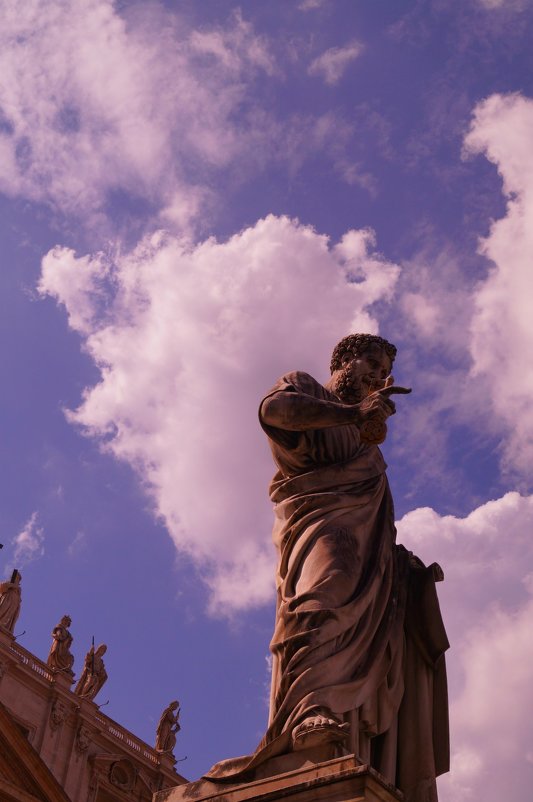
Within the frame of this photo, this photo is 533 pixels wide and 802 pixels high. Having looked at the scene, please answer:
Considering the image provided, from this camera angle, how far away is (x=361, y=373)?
6.83m

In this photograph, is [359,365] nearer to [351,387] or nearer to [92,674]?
[351,387]

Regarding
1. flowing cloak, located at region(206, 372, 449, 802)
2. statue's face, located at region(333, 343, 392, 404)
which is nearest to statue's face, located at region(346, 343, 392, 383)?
statue's face, located at region(333, 343, 392, 404)

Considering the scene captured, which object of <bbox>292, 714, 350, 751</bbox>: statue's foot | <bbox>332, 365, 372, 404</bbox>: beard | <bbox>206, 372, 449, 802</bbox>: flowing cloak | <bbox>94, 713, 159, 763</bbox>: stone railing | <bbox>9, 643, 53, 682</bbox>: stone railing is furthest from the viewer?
<bbox>94, 713, 159, 763</bbox>: stone railing

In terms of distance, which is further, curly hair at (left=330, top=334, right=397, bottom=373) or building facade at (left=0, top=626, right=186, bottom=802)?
building facade at (left=0, top=626, right=186, bottom=802)

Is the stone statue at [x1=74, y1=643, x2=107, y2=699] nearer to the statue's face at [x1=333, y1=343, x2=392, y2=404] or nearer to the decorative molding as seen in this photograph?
the decorative molding

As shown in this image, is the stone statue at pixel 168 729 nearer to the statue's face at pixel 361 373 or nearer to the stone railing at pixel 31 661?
the stone railing at pixel 31 661

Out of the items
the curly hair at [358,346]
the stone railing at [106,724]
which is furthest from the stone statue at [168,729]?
the curly hair at [358,346]

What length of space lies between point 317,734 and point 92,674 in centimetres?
3585

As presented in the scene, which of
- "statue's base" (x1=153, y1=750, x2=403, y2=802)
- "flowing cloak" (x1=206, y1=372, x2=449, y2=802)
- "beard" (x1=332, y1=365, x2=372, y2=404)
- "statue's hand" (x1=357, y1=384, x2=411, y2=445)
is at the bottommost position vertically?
"statue's base" (x1=153, y1=750, x2=403, y2=802)

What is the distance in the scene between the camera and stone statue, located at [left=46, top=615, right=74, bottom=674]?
37.2 meters

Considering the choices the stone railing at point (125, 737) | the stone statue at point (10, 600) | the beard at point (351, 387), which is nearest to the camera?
the beard at point (351, 387)

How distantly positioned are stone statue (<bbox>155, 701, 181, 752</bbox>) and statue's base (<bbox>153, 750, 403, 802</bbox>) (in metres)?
37.8

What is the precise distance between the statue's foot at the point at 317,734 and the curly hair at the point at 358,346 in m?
2.84

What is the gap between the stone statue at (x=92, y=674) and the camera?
37.8m
